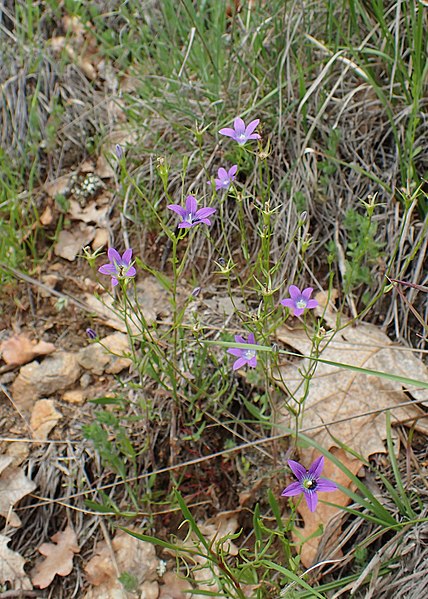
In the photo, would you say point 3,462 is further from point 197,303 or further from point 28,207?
point 28,207

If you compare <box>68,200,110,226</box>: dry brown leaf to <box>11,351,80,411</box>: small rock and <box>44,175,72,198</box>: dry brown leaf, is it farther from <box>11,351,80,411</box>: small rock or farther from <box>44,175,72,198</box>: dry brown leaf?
<box>11,351,80,411</box>: small rock

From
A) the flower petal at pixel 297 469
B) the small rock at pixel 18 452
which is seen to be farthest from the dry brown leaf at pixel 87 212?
the flower petal at pixel 297 469

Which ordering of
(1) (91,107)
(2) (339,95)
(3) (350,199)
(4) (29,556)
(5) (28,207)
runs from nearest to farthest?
1. (4) (29,556)
2. (3) (350,199)
3. (2) (339,95)
4. (5) (28,207)
5. (1) (91,107)

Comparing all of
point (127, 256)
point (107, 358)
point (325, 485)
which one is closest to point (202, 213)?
point (127, 256)

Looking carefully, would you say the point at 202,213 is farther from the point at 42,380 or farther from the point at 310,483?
the point at 42,380

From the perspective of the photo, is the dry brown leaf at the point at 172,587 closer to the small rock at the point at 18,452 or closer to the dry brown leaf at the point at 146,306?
the small rock at the point at 18,452

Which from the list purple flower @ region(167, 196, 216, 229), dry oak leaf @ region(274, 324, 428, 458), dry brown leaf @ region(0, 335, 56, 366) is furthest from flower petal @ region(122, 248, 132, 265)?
dry brown leaf @ region(0, 335, 56, 366)

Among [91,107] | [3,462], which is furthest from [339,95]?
[3,462]
